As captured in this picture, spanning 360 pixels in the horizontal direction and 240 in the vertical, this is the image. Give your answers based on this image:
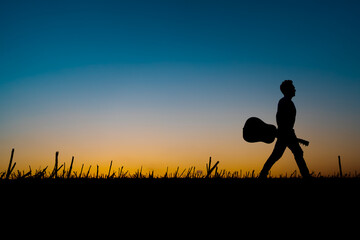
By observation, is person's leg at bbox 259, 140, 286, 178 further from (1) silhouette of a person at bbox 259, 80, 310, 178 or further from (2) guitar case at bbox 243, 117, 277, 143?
(2) guitar case at bbox 243, 117, 277, 143

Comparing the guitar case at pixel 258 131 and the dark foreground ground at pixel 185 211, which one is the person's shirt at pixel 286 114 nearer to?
the guitar case at pixel 258 131

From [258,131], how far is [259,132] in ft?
0.10

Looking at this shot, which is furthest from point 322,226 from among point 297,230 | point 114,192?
point 114,192

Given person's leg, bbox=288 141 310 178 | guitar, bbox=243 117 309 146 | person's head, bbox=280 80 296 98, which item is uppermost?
person's head, bbox=280 80 296 98

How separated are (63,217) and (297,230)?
2.37 m

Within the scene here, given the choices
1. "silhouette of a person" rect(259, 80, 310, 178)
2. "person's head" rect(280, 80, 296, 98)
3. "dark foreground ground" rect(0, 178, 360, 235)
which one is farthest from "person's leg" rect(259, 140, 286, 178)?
"dark foreground ground" rect(0, 178, 360, 235)

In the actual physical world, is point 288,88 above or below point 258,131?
above

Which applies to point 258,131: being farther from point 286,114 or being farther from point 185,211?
point 185,211

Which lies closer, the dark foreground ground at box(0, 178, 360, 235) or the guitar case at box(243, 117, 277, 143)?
the dark foreground ground at box(0, 178, 360, 235)

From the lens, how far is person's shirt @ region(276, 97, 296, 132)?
608cm

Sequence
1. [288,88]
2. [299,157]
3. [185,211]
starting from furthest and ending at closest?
[288,88]
[299,157]
[185,211]

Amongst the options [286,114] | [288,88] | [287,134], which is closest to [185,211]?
[287,134]

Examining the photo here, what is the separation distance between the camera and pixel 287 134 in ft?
19.8

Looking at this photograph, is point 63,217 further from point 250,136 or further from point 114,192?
point 250,136
